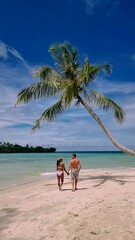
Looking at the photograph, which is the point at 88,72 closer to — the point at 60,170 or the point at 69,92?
the point at 69,92

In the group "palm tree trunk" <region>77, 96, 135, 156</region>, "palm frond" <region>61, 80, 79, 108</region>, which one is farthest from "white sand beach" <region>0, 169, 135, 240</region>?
"palm frond" <region>61, 80, 79, 108</region>

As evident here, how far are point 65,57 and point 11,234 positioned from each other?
982cm

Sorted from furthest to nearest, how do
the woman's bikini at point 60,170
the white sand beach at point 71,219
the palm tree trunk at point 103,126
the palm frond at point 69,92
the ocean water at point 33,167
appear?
the ocean water at point 33,167
the palm frond at point 69,92
the woman's bikini at point 60,170
the palm tree trunk at point 103,126
the white sand beach at point 71,219

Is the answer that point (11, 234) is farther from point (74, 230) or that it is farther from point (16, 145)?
point (16, 145)

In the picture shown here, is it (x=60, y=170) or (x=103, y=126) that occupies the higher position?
(x=103, y=126)

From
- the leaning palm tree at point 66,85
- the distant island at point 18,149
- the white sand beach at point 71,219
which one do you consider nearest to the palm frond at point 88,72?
the leaning palm tree at point 66,85

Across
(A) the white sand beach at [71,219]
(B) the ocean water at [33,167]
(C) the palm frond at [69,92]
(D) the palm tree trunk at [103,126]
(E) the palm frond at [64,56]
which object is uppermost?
(E) the palm frond at [64,56]

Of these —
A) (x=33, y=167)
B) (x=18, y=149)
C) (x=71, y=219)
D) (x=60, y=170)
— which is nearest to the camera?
(x=71, y=219)

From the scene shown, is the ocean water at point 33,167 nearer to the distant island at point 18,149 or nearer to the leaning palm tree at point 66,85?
the leaning palm tree at point 66,85

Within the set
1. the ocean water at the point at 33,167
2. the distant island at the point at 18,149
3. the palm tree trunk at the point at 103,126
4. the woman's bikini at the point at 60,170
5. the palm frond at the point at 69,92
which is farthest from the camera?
the distant island at the point at 18,149

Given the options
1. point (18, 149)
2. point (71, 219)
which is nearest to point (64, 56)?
point (71, 219)

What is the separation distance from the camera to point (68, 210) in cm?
824

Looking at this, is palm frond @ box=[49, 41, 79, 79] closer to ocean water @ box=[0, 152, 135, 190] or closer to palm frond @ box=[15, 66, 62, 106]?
palm frond @ box=[15, 66, 62, 106]

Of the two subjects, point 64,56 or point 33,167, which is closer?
point 64,56
